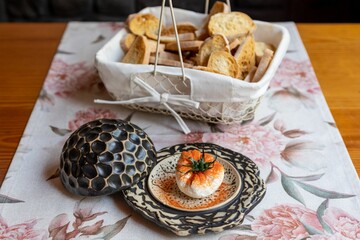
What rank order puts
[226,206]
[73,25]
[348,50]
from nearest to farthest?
[226,206]
[348,50]
[73,25]

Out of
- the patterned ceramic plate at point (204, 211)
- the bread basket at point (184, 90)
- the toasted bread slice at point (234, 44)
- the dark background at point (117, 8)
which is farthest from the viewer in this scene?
the dark background at point (117, 8)

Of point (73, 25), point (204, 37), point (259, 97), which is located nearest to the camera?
point (259, 97)

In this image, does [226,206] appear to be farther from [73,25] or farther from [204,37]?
[73,25]

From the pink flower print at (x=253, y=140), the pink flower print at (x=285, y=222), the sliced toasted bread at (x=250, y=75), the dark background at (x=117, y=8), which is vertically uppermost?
the sliced toasted bread at (x=250, y=75)

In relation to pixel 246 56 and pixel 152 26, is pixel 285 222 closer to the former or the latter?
pixel 246 56

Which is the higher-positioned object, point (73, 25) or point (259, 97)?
point (259, 97)

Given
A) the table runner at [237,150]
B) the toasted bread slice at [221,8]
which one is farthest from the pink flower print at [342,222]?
the toasted bread slice at [221,8]

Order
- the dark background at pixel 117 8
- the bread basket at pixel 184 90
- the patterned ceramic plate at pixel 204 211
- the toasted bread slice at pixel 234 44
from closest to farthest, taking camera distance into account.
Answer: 1. the patterned ceramic plate at pixel 204 211
2. the bread basket at pixel 184 90
3. the toasted bread slice at pixel 234 44
4. the dark background at pixel 117 8

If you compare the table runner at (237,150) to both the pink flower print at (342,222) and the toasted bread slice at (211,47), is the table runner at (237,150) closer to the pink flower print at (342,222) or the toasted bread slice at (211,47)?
the pink flower print at (342,222)

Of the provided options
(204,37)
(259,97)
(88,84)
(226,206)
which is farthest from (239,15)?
(226,206)
